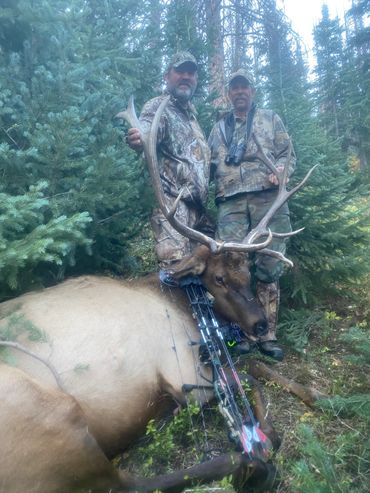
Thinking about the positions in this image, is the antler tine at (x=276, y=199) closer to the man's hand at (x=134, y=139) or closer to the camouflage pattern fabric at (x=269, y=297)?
the camouflage pattern fabric at (x=269, y=297)

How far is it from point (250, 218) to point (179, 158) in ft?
3.28

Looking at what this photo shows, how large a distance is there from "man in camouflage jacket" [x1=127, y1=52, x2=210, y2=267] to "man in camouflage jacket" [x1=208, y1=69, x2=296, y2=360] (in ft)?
0.69

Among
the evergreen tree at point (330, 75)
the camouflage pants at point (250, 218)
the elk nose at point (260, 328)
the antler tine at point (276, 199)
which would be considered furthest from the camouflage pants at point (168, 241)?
the evergreen tree at point (330, 75)

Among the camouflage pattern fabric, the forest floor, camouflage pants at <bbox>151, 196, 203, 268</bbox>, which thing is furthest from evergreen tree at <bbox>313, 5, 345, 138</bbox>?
the forest floor

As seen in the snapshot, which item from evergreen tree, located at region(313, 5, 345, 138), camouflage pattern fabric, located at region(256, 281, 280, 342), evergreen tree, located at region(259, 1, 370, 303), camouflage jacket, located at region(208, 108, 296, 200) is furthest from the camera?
evergreen tree, located at region(313, 5, 345, 138)

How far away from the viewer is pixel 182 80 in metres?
5.29

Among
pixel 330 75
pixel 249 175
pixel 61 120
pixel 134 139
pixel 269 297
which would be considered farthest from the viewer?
pixel 330 75

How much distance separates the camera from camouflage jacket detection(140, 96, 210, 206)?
5.04 m

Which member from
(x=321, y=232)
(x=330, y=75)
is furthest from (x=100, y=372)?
(x=330, y=75)

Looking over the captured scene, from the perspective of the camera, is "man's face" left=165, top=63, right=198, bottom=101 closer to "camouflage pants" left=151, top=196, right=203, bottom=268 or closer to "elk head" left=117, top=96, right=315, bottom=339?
"elk head" left=117, top=96, right=315, bottom=339

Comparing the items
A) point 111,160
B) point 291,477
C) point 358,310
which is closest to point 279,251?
point 358,310

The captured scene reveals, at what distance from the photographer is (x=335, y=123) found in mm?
20062

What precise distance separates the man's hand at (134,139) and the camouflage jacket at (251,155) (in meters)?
1.12

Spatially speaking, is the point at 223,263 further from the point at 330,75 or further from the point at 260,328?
the point at 330,75
